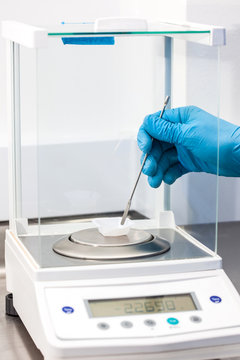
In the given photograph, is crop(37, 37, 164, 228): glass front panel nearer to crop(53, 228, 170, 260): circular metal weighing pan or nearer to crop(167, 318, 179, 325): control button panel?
crop(53, 228, 170, 260): circular metal weighing pan

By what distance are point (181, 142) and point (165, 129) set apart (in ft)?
0.14

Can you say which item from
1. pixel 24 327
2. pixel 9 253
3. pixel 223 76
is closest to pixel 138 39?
pixel 223 76

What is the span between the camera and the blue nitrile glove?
1.22m

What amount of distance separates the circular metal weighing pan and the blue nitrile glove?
151 millimetres

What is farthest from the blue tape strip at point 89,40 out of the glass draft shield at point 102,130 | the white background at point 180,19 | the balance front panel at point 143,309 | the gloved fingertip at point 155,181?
the balance front panel at point 143,309

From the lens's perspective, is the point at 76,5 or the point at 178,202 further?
the point at 76,5

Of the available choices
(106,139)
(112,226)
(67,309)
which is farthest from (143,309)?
(106,139)

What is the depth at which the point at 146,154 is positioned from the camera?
1278 mm

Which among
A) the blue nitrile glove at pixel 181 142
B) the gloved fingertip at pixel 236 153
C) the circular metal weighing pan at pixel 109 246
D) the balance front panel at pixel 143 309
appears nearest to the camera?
the balance front panel at pixel 143 309

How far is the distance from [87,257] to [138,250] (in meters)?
0.09

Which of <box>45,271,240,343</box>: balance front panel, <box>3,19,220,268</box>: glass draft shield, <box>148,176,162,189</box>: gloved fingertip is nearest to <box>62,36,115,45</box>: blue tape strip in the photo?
<box>3,19,220,268</box>: glass draft shield

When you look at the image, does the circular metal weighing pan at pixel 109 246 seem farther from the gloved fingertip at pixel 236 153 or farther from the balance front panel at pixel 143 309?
the gloved fingertip at pixel 236 153

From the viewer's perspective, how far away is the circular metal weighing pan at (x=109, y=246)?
1056 millimetres

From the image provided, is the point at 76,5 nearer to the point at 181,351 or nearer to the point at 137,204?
the point at 137,204
